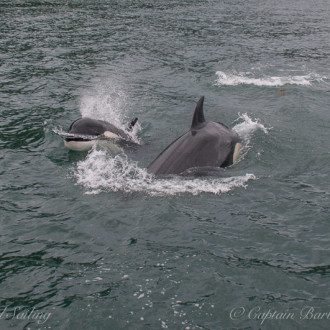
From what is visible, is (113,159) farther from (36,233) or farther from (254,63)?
(254,63)

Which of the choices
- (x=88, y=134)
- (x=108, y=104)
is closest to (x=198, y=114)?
(x=88, y=134)

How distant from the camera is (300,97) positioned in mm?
20922

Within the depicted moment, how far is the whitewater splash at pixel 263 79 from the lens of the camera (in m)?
23.1

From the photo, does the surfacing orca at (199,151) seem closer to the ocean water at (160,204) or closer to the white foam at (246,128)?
the ocean water at (160,204)

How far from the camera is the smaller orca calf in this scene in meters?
15.0

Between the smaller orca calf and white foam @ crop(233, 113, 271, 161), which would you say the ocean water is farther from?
the smaller orca calf

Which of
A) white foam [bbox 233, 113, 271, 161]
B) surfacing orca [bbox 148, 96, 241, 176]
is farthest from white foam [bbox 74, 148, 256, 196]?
white foam [bbox 233, 113, 271, 161]

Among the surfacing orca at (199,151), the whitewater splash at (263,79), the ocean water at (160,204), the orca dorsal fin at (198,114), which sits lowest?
the ocean water at (160,204)

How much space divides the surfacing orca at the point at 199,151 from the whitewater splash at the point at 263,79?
30.9ft

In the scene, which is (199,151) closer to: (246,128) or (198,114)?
(198,114)

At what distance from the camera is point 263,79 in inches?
942

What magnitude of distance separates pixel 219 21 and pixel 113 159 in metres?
30.3

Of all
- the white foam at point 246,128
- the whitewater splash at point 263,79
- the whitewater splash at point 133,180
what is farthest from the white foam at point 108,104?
the whitewater splash at point 263,79

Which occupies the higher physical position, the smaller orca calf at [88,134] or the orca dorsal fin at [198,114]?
the orca dorsal fin at [198,114]
